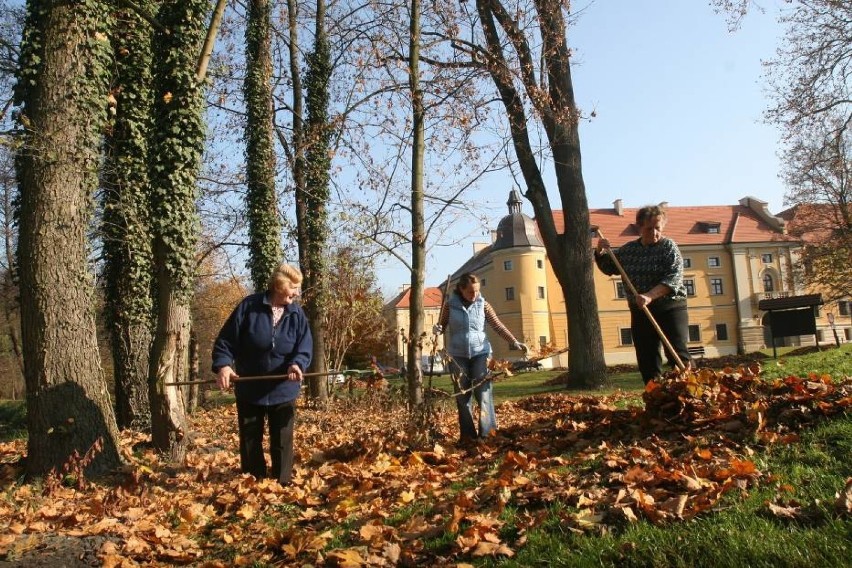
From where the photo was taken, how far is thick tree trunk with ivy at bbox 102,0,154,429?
11117 mm

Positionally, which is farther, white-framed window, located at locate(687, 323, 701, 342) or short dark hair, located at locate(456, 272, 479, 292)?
white-framed window, located at locate(687, 323, 701, 342)

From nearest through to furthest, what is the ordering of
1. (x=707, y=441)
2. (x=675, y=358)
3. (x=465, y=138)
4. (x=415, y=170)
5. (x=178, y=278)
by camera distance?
(x=707, y=441)
(x=675, y=358)
(x=178, y=278)
(x=415, y=170)
(x=465, y=138)

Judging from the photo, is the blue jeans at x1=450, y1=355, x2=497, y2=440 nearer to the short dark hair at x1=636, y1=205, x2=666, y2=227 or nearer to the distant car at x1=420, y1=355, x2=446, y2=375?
the distant car at x1=420, y1=355, x2=446, y2=375

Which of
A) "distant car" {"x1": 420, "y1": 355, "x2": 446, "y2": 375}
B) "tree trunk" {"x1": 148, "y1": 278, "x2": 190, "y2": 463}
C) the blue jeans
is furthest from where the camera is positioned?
"tree trunk" {"x1": 148, "y1": 278, "x2": 190, "y2": 463}

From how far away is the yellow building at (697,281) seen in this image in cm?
5547

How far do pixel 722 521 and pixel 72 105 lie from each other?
6757mm

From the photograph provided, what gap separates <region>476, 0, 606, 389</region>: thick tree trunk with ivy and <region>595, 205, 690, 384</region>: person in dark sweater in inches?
302

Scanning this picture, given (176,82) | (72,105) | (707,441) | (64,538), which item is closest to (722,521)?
(707,441)

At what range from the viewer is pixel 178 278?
7867mm

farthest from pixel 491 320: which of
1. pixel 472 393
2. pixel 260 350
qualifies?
pixel 260 350

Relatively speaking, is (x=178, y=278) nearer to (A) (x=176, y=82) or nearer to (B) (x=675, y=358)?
(A) (x=176, y=82)

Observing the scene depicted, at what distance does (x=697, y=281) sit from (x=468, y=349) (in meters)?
54.7

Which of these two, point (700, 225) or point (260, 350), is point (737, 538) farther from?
point (700, 225)

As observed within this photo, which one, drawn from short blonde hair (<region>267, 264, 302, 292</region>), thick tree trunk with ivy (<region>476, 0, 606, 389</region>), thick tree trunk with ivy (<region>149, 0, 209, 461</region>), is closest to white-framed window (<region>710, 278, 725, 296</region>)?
thick tree trunk with ivy (<region>476, 0, 606, 389</region>)
